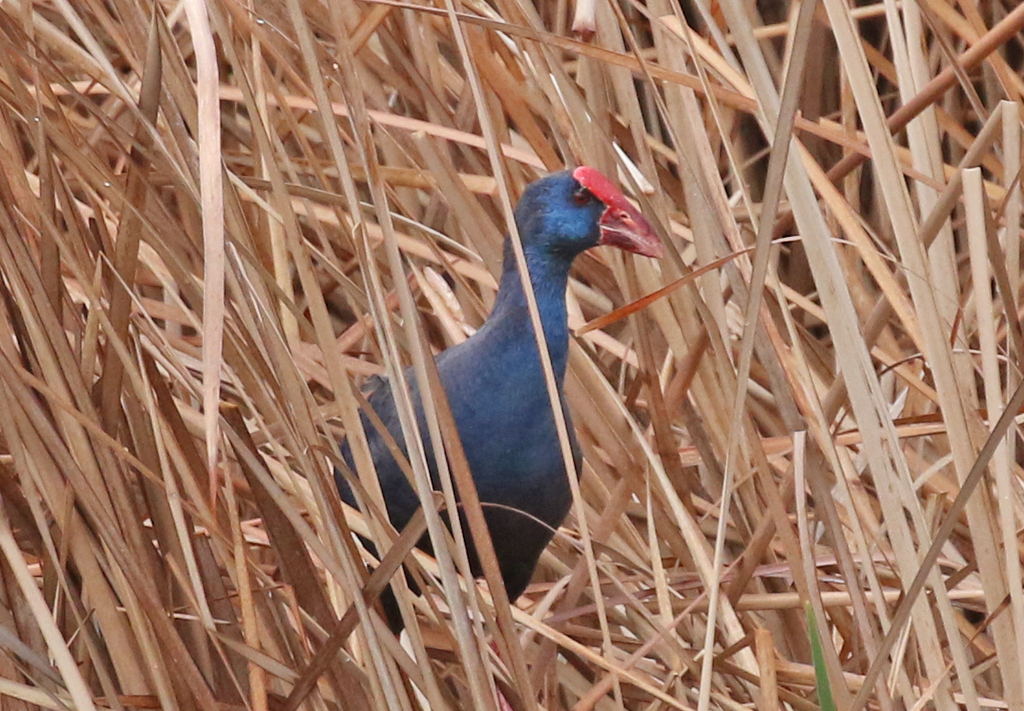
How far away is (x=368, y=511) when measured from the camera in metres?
0.77

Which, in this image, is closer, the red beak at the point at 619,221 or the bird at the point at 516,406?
the red beak at the point at 619,221

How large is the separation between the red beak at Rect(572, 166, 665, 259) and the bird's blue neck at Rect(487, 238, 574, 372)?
3.5 inches

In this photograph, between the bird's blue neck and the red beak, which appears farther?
the bird's blue neck

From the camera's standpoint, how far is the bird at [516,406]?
1300mm

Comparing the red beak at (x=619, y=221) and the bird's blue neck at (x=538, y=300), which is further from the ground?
the red beak at (x=619, y=221)

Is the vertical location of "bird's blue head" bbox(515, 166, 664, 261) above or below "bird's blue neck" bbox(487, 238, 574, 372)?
above

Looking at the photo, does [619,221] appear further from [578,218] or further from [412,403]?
[412,403]

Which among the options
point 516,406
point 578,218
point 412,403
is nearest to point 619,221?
point 578,218

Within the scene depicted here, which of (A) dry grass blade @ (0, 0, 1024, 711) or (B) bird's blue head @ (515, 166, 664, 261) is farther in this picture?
(B) bird's blue head @ (515, 166, 664, 261)

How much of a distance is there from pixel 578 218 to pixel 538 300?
0.10 meters

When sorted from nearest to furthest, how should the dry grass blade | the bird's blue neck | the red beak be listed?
the dry grass blade
the red beak
the bird's blue neck

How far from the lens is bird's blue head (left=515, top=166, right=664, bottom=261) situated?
1196 mm

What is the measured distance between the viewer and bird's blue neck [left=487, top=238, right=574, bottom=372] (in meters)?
1.28

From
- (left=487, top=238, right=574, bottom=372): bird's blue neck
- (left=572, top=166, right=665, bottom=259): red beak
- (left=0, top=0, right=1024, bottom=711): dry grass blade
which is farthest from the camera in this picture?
(left=487, top=238, right=574, bottom=372): bird's blue neck
